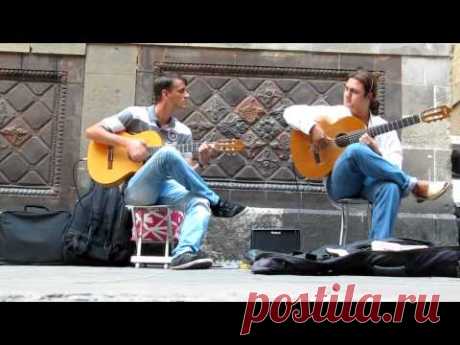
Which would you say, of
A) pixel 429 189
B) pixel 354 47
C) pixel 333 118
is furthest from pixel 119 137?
pixel 354 47

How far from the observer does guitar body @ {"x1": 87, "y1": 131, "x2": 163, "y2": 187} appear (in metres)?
4.36

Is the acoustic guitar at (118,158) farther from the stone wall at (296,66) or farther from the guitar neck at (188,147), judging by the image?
the stone wall at (296,66)

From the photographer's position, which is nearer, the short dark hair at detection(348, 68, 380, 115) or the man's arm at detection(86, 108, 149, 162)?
the man's arm at detection(86, 108, 149, 162)

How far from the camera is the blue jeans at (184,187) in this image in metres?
3.87

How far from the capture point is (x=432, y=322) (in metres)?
1.67

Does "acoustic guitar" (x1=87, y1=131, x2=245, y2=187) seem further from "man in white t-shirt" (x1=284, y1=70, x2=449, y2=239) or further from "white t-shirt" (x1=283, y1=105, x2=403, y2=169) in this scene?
"man in white t-shirt" (x1=284, y1=70, x2=449, y2=239)

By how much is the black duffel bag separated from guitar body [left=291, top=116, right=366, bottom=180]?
1.73 metres

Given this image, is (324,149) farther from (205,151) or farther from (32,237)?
(32,237)

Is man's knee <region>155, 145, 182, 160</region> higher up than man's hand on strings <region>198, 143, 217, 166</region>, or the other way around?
man's hand on strings <region>198, 143, 217, 166</region>

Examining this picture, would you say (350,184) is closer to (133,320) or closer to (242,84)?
(242,84)

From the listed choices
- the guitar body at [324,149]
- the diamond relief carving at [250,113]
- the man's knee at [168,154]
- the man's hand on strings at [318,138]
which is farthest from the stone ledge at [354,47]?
the man's knee at [168,154]

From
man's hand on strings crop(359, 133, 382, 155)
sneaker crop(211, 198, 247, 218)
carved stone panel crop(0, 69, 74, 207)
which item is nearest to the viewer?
sneaker crop(211, 198, 247, 218)

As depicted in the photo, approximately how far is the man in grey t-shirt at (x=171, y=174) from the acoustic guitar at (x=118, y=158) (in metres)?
0.06

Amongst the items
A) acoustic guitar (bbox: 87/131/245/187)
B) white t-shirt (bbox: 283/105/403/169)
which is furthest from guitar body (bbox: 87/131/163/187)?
white t-shirt (bbox: 283/105/403/169)
